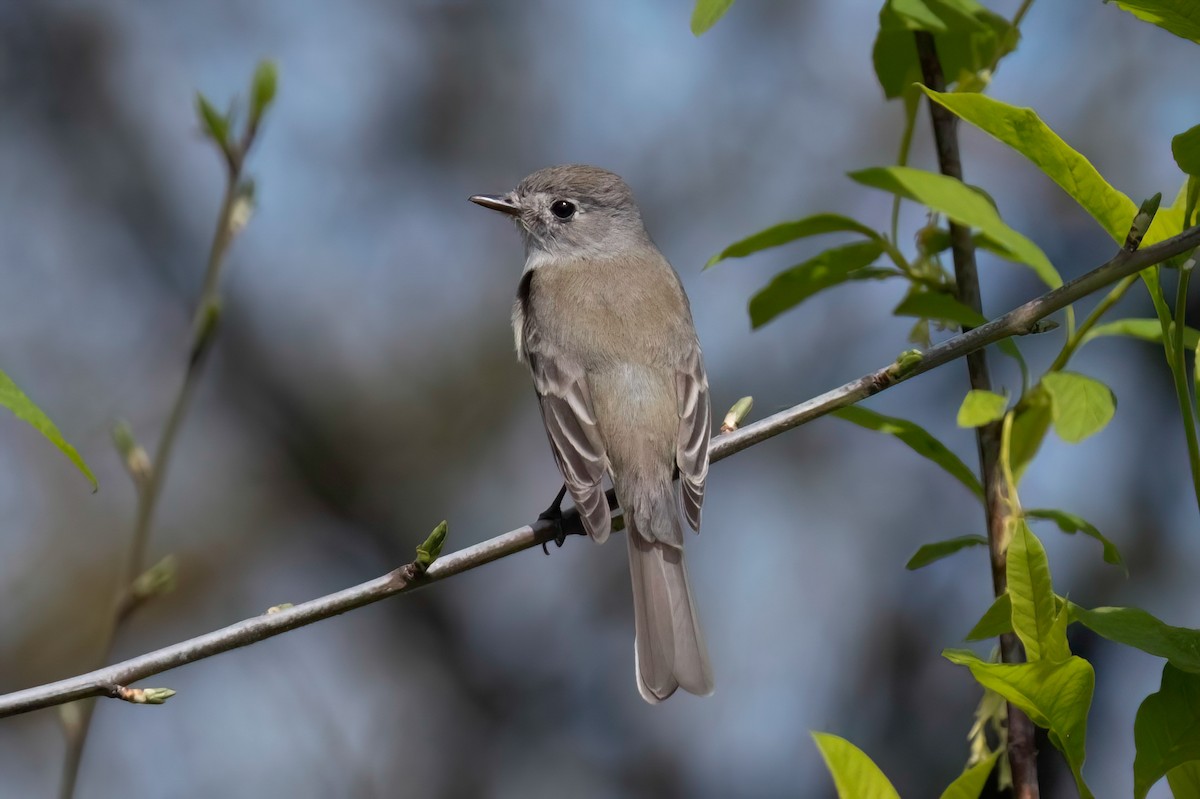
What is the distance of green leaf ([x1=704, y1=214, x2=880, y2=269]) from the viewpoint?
2.46 metres

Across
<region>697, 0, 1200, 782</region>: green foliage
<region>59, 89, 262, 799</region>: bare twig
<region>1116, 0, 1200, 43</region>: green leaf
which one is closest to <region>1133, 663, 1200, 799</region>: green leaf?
<region>697, 0, 1200, 782</region>: green foliage

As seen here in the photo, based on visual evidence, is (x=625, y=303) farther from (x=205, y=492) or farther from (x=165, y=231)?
(x=165, y=231)

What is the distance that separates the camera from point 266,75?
232 cm

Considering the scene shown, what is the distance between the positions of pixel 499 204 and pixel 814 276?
2460 millimetres

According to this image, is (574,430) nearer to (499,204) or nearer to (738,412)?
(738,412)

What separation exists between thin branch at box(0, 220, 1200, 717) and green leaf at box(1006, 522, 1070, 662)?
0.49m

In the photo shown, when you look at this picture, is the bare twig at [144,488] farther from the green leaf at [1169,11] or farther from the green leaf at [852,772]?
the green leaf at [1169,11]

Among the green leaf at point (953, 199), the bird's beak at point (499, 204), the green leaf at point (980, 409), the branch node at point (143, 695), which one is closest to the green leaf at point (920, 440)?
the green leaf at point (980, 409)

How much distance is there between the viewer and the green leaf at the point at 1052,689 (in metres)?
1.58

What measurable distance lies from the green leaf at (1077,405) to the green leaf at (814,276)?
49cm

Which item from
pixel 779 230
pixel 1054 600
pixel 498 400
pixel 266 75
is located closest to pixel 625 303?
pixel 779 230

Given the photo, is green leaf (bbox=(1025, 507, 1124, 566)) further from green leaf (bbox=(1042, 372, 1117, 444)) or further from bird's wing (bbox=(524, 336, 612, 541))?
bird's wing (bbox=(524, 336, 612, 541))

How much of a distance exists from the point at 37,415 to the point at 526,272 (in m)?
3.04

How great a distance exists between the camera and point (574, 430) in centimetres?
364
